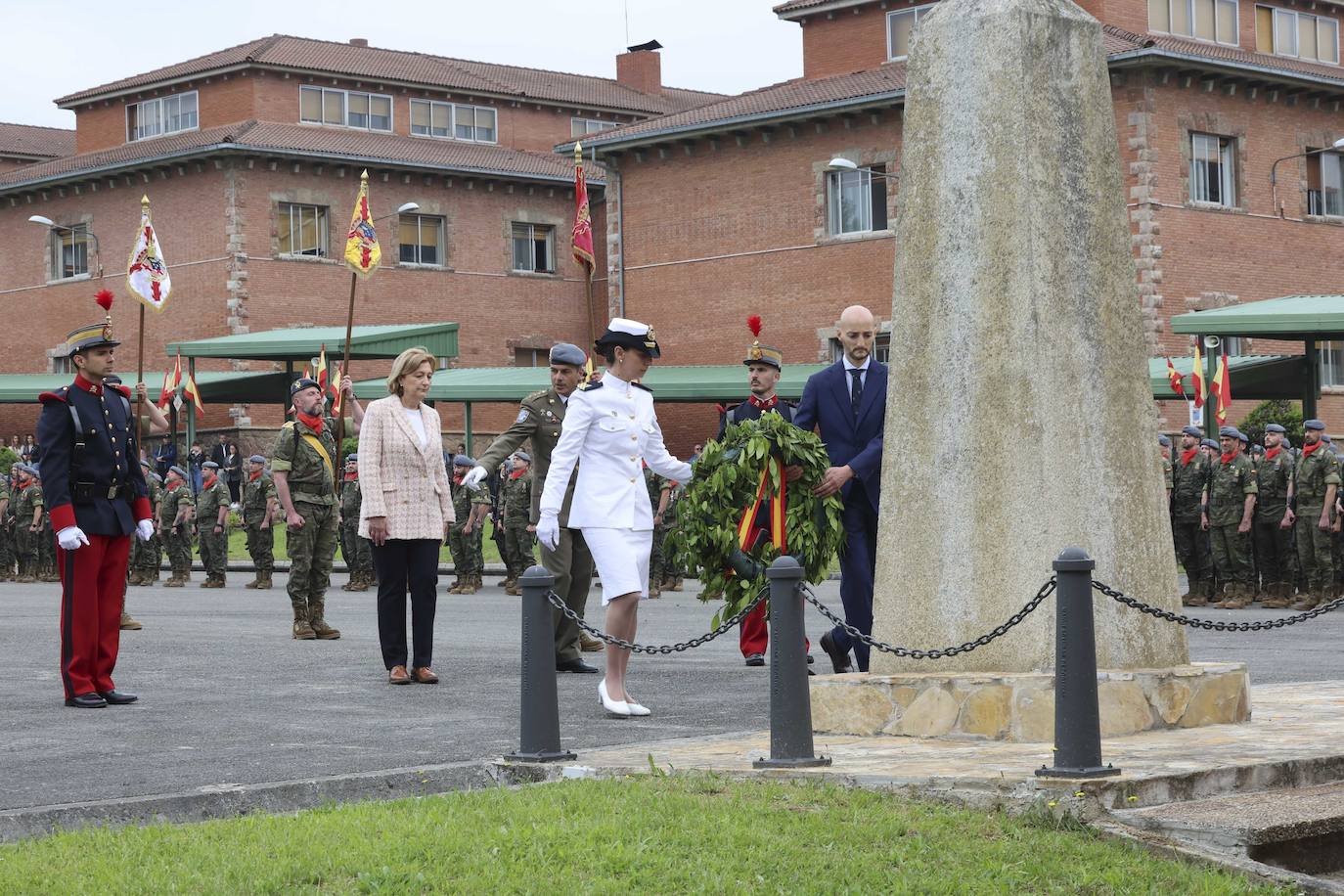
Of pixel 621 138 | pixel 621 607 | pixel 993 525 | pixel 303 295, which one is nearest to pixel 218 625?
pixel 621 607

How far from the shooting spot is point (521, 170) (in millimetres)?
53688

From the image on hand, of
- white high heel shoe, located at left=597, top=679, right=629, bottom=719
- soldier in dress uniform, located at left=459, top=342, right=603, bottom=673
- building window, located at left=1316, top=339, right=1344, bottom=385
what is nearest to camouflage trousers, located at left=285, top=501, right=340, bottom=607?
soldier in dress uniform, located at left=459, top=342, right=603, bottom=673

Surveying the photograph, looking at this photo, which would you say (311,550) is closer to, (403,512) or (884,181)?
(403,512)

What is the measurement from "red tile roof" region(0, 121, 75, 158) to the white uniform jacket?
5955 cm

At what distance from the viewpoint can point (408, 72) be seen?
55.2 meters

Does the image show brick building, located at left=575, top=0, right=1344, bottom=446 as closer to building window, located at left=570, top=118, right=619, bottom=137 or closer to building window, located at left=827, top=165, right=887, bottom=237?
building window, located at left=827, top=165, right=887, bottom=237

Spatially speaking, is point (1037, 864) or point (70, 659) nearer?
point (1037, 864)

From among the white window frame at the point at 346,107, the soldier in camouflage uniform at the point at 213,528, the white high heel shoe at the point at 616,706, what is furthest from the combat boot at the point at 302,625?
the white window frame at the point at 346,107

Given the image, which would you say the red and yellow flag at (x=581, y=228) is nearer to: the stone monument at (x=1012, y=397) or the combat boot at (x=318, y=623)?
the combat boot at (x=318, y=623)

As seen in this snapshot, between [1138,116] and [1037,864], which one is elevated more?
[1138,116]

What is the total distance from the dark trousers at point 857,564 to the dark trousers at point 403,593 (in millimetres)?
2605

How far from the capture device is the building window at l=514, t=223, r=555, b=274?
5547cm

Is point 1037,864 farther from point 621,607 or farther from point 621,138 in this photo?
point 621,138

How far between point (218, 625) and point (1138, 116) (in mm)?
27038
